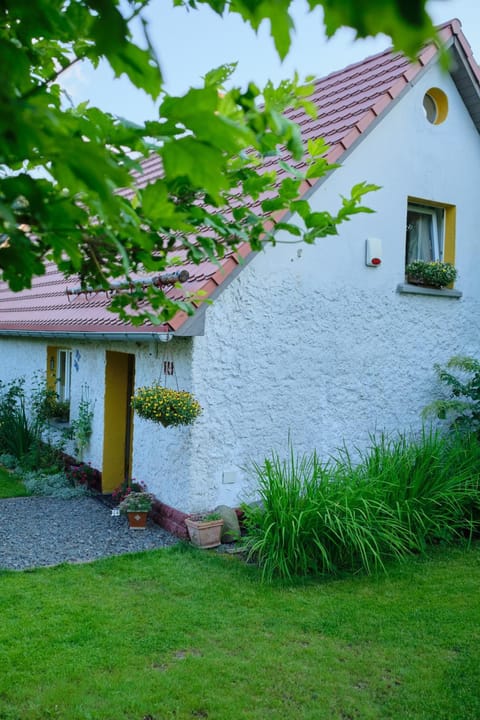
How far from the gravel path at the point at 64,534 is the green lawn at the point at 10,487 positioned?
45 cm

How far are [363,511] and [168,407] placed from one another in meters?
2.23

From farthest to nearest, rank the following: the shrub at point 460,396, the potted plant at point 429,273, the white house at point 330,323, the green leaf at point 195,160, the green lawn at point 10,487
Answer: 1. the green lawn at point 10,487
2. the potted plant at point 429,273
3. the shrub at point 460,396
4. the white house at point 330,323
5. the green leaf at point 195,160

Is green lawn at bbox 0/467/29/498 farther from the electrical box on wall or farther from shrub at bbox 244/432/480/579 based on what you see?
the electrical box on wall

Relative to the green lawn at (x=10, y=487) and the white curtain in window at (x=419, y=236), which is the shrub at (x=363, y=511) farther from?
the green lawn at (x=10, y=487)

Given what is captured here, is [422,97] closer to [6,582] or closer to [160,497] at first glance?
[160,497]

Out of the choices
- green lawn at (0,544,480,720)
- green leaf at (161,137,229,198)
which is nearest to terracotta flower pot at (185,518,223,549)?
green lawn at (0,544,480,720)

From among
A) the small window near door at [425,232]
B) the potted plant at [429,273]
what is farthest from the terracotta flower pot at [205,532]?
the small window near door at [425,232]

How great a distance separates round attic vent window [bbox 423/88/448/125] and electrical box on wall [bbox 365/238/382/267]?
7.36 ft

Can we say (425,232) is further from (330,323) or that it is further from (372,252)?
(330,323)

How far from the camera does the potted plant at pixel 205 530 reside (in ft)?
23.0

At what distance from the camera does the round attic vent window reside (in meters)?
9.47

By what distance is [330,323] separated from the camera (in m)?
8.44

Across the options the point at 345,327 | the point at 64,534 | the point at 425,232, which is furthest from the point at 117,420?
the point at 425,232

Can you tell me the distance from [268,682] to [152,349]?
15.2 feet
